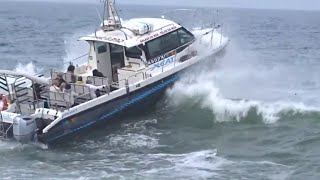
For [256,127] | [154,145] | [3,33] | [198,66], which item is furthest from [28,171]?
[3,33]

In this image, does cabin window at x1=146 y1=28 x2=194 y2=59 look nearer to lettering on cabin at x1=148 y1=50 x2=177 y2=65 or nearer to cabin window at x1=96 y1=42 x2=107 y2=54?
lettering on cabin at x1=148 y1=50 x2=177 y2=65

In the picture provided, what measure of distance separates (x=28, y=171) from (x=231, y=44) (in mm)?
11559

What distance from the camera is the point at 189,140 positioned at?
1540 cm

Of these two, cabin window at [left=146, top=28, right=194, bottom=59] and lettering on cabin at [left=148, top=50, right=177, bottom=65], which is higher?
cabin window at [left=146, top=28, right=194, bottom=59]

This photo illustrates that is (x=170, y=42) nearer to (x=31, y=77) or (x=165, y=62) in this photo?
(x=165, y=62)

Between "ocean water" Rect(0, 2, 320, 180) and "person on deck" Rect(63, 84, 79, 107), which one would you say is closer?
"ocean water" Rect(0, 2, 320, 180)

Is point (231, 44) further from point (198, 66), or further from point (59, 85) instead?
point (59, 85)

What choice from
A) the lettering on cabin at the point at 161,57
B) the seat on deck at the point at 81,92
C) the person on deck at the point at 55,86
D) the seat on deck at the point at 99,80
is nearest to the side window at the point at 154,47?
the lettering on cabin at the point at 161,57

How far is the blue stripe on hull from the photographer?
591 inches

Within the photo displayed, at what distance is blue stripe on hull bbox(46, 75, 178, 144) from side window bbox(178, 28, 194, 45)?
174cm

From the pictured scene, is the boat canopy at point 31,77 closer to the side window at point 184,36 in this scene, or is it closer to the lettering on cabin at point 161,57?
the lettering on cabin at point 161,57

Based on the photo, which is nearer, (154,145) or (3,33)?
(154,145)

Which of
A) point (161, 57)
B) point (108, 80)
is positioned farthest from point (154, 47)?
point (108, 80)

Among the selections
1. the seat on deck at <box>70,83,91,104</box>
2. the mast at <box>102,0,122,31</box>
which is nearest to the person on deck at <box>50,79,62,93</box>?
the seat on deck at <box>70,83,91,104</box>
